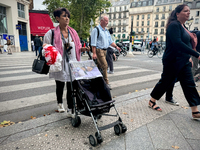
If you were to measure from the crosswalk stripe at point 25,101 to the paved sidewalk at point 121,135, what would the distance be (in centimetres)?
97

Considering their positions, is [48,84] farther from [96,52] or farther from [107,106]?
[107,106]

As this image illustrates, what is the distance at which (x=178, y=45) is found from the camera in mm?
2793

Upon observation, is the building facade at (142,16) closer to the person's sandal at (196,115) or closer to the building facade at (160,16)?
the building facade at (160,16)

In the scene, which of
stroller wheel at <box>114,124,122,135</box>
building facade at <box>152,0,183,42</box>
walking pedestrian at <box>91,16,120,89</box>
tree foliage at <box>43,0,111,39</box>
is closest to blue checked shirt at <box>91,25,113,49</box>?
walking pedestrian at <box>91,16,120,89</box>

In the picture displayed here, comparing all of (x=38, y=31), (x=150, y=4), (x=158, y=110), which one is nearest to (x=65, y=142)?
(x=158, y=110)

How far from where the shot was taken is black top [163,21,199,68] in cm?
277

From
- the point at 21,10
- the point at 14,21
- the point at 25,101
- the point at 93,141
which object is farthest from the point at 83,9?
the point at 93,141

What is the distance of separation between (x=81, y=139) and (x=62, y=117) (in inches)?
32.3

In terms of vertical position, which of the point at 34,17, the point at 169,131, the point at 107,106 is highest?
the point at 34,17

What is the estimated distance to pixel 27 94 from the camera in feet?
14.1

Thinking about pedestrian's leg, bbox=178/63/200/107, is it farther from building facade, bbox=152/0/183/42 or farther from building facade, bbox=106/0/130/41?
building facade, bbox=106/0/130/41

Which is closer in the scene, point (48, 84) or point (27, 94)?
point (27, 94)

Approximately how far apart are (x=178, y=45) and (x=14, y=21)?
22.8m

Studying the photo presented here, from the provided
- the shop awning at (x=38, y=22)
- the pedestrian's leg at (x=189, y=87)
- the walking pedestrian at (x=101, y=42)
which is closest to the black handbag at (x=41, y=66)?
the walking pedestrian at (x=101, y=42)
